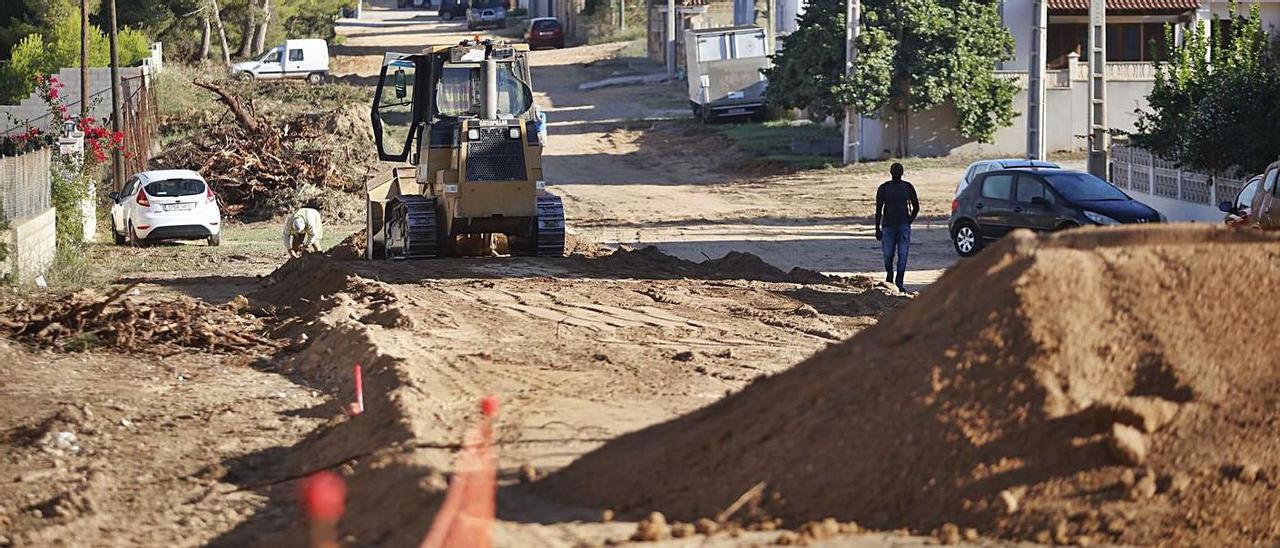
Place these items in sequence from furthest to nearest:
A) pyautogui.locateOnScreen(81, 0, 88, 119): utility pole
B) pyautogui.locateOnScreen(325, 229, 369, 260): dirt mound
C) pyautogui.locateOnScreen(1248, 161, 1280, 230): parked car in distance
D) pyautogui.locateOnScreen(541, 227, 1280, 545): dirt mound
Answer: pyautogui.locateOnScreen(81, 0, 88, 119): utility pole
pyautogui.locateOnScreen(325, 229, 369, 260): dirt mound
pyautogui.locateOnScreen(1248, 161, 1280, 230): parked car in distance
pyautogui.locateOnScreen(541, 227, 1280, 545): dirt mound

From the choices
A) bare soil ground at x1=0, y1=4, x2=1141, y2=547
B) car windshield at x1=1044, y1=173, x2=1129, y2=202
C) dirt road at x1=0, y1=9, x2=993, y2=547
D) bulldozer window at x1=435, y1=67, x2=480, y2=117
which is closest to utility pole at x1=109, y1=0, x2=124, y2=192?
bare soil ground at x1=0, y1=4, x2=1141, y2=547

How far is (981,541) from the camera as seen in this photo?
7.71 meters

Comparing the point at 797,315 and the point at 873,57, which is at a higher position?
the point at 873,57

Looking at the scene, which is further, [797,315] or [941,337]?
[797,315]

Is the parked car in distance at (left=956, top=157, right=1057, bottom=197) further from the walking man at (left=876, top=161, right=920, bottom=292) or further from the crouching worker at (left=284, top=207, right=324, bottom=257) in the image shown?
the crouching worker at (left=284, top=207, right=324, bottom=257)

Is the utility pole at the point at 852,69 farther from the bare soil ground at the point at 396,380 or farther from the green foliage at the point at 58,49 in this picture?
the green foliage at the point at 58,49

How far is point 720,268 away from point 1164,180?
432 inches

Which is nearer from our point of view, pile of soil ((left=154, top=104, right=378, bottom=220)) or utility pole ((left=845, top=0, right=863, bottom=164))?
pile of soil ((left=154, top=104, right=378, bottom=220))

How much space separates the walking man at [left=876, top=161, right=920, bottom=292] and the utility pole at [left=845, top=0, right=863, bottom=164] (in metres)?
19.2

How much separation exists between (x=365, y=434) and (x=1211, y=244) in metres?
5.69

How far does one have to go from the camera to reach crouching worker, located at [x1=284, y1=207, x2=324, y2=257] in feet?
86.4

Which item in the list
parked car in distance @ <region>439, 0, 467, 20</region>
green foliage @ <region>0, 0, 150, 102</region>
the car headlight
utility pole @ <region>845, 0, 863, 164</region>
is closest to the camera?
the car headlight

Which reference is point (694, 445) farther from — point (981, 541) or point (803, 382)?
point (981, 541)

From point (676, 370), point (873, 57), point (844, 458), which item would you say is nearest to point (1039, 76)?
point (873, 57)
